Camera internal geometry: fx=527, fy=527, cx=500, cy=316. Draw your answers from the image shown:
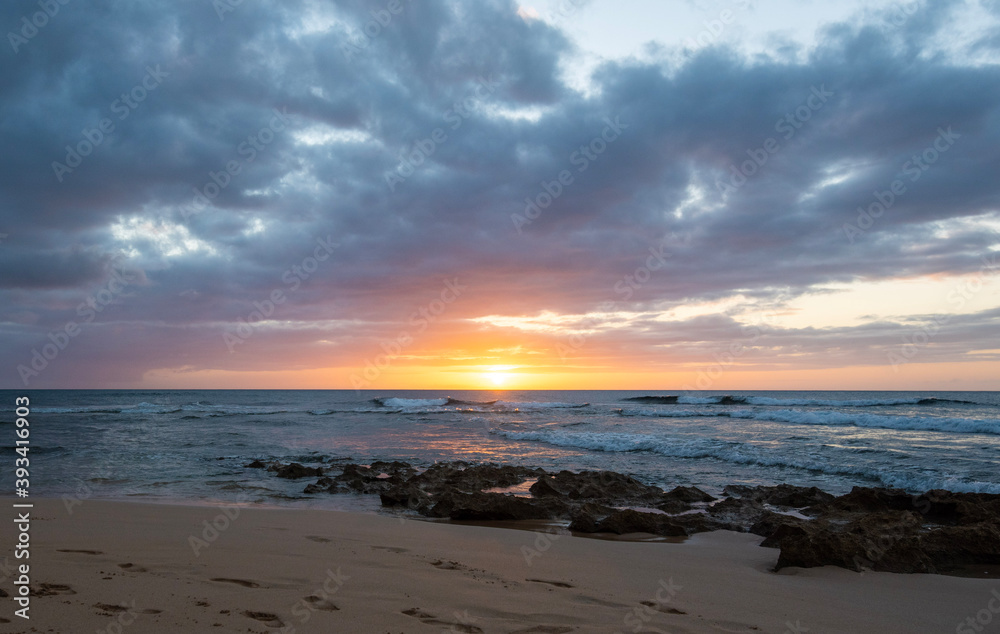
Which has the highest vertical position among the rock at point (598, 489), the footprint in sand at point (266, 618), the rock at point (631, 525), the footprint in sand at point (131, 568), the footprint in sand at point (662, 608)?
the footprint in sand at point (266, 618)

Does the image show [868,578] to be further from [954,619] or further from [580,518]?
[580,518]

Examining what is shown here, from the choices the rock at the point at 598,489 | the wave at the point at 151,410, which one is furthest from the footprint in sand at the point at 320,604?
the wave at the point at 151,410

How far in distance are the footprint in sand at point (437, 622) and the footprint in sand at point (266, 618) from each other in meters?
0.91

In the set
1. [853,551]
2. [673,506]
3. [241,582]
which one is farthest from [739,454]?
[241,582]

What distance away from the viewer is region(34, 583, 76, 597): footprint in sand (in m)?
4.05

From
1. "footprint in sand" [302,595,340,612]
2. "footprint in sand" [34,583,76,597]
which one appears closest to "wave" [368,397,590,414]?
"footprint in sand" [34,583,76,597]

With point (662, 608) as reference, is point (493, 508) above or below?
below

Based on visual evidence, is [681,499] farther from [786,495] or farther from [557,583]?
[557,583]

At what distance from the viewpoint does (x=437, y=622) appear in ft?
12.8

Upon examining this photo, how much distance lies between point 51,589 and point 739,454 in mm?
17359

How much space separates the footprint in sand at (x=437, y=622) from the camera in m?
3.80

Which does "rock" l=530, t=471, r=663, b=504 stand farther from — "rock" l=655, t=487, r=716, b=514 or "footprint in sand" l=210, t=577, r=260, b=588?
"footprint in sand" l=210, t=577, r=260, b=588

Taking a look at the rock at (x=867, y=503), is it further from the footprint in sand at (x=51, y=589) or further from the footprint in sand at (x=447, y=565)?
the footprint in sand at (x=51, y=589)

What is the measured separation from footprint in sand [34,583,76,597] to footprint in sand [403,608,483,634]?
2684 mm
